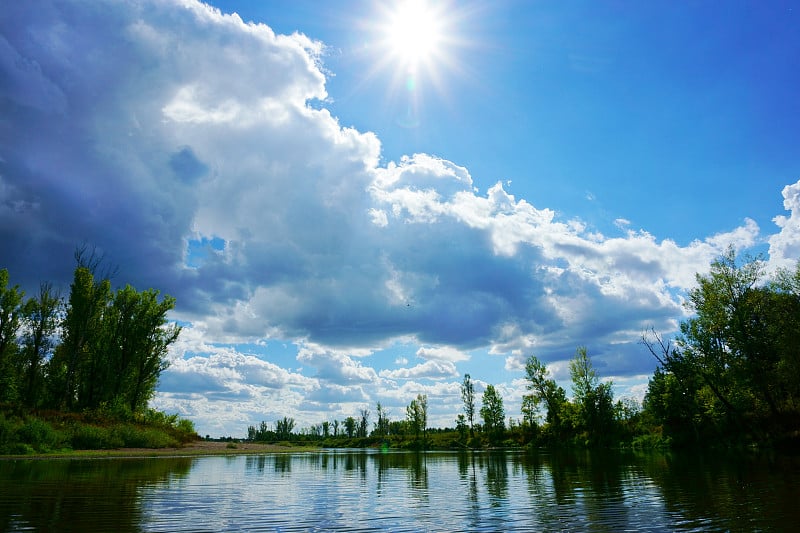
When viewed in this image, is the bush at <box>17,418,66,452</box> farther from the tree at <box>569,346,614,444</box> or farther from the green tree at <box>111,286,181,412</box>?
the tree at <box>569,346,614,444</box>

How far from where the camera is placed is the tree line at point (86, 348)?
259 ft

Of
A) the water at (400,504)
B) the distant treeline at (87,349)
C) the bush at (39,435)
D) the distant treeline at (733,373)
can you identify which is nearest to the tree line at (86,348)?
the distant treeline at (87,349)

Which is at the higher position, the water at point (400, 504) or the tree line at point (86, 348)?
the tree line at point (86, 348)

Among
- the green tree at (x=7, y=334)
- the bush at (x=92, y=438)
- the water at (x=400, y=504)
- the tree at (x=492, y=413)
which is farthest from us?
the tree at (x=492, y=413)

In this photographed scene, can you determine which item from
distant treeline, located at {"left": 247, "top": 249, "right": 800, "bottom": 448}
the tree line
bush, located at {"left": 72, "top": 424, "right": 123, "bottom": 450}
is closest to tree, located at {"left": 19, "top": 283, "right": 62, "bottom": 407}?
the tree line

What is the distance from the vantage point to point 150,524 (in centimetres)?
1545

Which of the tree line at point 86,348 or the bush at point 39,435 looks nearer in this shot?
the bush at point 39,435

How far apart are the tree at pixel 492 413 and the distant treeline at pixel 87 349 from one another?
9816 centimetres

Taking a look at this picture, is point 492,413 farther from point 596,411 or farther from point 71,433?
point 71,433

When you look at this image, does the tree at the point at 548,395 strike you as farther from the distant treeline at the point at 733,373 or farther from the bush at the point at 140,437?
the bush at the point at 140,437

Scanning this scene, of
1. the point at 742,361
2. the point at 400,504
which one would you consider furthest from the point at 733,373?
the point at 400,504

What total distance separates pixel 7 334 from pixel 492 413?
12653cm

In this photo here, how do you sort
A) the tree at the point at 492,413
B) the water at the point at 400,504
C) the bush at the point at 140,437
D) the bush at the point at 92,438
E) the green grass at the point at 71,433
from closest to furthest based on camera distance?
the water at the point at 400,504 → the green grass at the point at 71,433 → the bush at the point at 92,438 → the bush at the point at 140,437 → the tree at the point at 492,413

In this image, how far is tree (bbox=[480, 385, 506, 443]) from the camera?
151750mm
